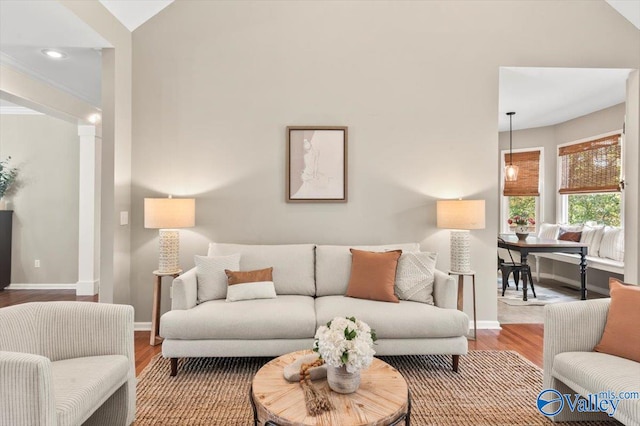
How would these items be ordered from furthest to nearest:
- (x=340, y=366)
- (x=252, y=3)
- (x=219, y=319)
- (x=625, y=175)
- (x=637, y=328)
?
(x=625, y=175) < (x=252, y=3) < (x=219, y=319) < (x=637, y=328) < (x=340, y=366)

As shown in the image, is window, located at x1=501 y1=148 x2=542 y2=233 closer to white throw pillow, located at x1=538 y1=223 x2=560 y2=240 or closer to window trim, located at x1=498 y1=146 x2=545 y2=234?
window trim, located at x1=498 y1=146 x2=545 y2=234

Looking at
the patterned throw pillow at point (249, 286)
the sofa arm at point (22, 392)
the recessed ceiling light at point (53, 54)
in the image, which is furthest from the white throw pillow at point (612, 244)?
the recessed ceiling light at point (53, 54)

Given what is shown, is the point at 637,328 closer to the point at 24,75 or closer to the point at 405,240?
the point at 405,240

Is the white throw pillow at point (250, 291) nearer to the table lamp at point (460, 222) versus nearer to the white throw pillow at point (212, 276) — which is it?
the white throw pillow at point (212, 276)

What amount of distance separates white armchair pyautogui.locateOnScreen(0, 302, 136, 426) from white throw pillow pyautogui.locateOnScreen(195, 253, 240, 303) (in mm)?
932

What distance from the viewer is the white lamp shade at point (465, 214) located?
10.8 ft

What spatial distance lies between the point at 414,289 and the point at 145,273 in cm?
263

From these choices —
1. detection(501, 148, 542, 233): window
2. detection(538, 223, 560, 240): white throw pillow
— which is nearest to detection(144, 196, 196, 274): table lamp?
detection(538, 223, 560, 240): white throw pillow

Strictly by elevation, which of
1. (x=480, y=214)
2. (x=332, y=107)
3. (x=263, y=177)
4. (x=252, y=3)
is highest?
(x=252, y=3)

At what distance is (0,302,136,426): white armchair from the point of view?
63.7 inches

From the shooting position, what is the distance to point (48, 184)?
17.3ft

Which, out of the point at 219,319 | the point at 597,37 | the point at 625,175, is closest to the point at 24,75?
the point at 219,319

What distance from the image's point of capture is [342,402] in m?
1.60

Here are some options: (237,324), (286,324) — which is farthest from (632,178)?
(237,324)
